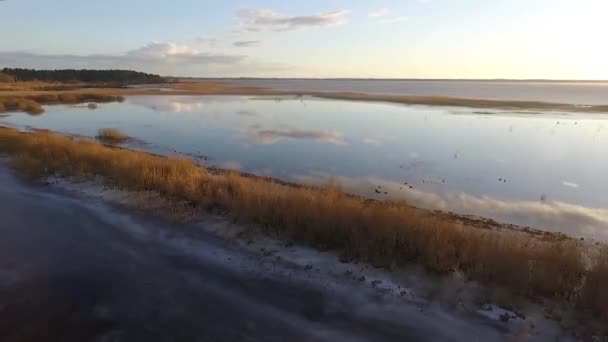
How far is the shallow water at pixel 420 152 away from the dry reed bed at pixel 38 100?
435 cm

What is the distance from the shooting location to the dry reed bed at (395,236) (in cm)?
707

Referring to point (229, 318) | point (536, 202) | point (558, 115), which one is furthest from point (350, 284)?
point (558, 115)

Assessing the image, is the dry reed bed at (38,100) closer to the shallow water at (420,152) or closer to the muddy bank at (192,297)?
the shallow water at (420,152)

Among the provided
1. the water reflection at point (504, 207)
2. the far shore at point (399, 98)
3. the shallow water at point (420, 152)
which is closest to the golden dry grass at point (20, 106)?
the shallow water at point (420, 152)

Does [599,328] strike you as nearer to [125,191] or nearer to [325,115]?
[125,191]

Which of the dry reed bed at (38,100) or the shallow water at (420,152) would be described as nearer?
the shallow water at (420,152)

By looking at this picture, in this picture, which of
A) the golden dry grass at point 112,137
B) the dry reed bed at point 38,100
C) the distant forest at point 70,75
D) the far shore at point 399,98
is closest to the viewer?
the golden dry grass at point 112,137

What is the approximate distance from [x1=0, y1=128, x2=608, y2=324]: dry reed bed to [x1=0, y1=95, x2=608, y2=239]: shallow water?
3.94 metres

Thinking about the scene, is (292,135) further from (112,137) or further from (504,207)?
(504,207)

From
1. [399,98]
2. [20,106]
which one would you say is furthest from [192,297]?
[399,98]

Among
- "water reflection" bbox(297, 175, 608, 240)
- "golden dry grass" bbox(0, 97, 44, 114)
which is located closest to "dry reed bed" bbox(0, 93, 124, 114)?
"golden dry grass" bbox(0, 97, 44, 114)

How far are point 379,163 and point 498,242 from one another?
10.8m

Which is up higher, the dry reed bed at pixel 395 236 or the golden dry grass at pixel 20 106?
the golden dry grass at pixel 20 106

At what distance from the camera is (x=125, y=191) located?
1223cm
